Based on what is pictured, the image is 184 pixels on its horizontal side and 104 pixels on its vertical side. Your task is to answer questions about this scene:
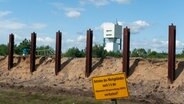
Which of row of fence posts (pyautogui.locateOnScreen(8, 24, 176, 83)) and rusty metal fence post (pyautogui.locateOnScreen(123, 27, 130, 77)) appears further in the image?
rusty metal fence post (pyautogui.locateOnScreen(123, 27, 130, 77))

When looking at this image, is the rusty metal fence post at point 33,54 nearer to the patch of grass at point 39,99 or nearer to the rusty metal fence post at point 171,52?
the patch of grass at point 39,99

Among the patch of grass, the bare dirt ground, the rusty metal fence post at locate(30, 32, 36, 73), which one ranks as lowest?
the patch of grass

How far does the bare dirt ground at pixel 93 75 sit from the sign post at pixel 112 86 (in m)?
10.6

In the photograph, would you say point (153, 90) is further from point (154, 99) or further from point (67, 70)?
point (67, 70)

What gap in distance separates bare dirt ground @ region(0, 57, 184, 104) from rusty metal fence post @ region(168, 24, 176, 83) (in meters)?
0.36

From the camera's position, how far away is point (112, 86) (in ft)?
37.3

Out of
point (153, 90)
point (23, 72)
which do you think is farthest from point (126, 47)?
point (23, 72)

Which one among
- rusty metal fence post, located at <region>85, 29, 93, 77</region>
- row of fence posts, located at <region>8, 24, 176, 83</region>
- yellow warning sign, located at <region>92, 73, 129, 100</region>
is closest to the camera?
yellow warning sign, located at <region>92, 73, 129, 100</region>

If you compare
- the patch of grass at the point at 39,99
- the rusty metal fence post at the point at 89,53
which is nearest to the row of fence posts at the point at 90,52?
the rusty metal fence post at the point at 89,53

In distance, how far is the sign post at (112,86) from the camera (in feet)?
37.3

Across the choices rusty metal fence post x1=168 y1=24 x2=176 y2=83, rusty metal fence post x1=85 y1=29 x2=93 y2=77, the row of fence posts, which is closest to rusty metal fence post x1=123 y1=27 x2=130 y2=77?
the row of fence posts

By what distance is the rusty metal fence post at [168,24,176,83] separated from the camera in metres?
25.0

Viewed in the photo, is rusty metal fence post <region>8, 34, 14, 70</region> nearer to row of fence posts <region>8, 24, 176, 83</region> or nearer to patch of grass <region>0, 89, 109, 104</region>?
row of fence posts <region>8, 24, 176, 83</region>

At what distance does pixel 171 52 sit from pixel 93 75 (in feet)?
18.7
